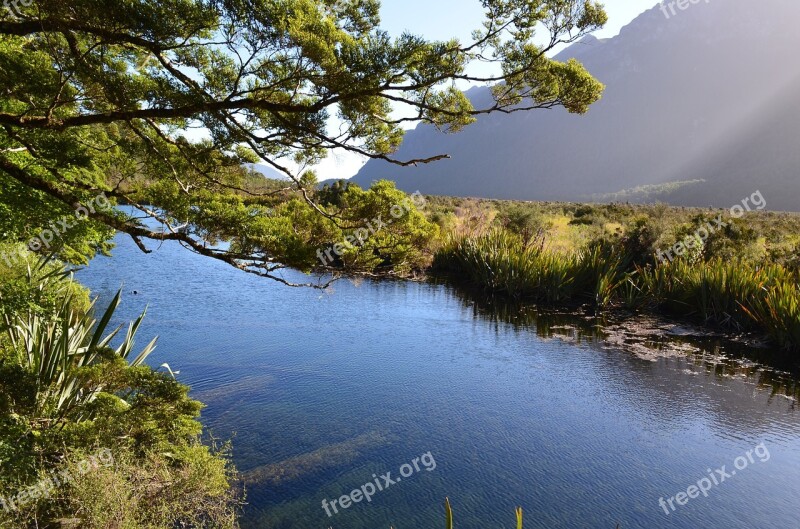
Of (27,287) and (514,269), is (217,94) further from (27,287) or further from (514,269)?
(514,269)

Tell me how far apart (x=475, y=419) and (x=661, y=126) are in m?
144

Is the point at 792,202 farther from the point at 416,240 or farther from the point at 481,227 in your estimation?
the point at 416,240

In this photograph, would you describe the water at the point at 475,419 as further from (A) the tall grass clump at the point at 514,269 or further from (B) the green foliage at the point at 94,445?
(A) the tall grass clump at the point at 514,269

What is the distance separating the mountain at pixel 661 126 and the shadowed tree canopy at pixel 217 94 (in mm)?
80630

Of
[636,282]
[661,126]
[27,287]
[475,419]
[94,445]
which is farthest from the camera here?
[661,126]

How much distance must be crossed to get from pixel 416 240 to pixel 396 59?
2.35 m

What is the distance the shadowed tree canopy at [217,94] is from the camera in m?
3.39

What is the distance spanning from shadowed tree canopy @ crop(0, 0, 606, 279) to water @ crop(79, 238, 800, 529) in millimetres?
2855

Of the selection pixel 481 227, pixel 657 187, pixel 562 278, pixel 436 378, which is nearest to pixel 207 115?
pixel 436 378

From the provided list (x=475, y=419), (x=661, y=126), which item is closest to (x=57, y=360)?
(x=475, y=419)

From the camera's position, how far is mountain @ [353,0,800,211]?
88062 mm

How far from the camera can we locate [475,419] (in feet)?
23.6

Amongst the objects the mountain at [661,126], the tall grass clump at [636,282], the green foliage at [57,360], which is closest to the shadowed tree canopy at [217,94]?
the green foliage at [57,360]

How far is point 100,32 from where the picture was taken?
3326mm
